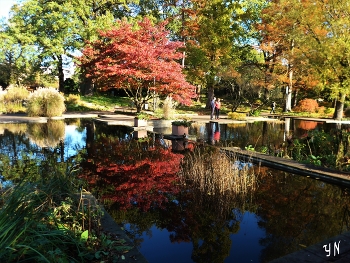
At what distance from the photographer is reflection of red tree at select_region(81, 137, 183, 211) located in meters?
5.71

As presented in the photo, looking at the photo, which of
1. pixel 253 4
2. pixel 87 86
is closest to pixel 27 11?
pixel 87 86

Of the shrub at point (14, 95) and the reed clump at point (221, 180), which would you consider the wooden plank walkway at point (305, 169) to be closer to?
the reed clump at point (221, 180)

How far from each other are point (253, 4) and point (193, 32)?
25.0 feet

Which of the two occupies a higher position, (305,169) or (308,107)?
(308,107)

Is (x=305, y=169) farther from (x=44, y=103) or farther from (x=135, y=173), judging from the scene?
(x=44, y=103)

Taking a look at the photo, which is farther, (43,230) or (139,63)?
(139,63)

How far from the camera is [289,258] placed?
10.6 feet

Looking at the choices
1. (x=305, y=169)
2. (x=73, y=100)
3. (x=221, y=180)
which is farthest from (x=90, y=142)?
(x=73, y=100)

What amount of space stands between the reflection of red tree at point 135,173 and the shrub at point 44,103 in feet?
32.9

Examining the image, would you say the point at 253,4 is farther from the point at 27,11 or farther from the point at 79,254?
the point at 79,254

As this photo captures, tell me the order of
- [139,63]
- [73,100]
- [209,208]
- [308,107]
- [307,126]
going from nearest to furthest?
1. [209,208]
2. [139,63]
3. [307,126]
4. [73,100]
5. [308,107]

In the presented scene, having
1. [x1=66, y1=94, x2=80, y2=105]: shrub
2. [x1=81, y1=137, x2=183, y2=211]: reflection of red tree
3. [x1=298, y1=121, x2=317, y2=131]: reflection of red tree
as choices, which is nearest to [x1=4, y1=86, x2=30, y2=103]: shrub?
[x1=66, y1=94, x2=80, y2=105]: shrub

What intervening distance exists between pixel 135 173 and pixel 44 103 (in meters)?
14.2

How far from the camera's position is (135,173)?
23.8ft
